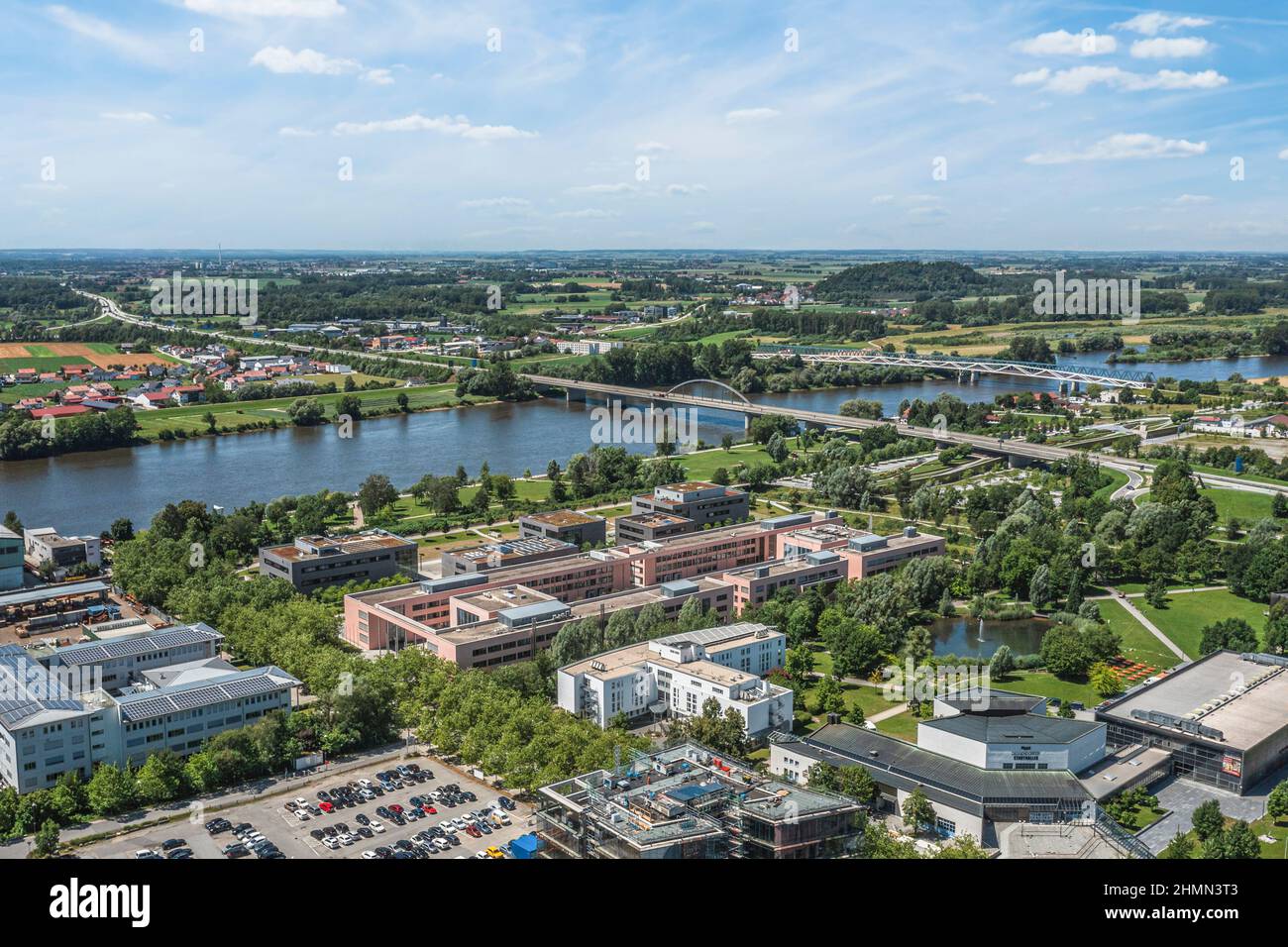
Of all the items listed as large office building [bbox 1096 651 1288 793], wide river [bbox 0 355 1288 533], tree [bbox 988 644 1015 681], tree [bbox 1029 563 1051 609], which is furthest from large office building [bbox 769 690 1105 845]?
wide river [bbox 0 355 1288 533]

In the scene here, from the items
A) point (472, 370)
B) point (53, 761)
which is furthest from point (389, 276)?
point (53, 761)

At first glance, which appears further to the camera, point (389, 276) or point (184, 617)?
point (389, 276)

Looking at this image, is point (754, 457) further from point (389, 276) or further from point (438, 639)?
point (389, 276)

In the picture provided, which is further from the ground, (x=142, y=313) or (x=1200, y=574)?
(x=142, y=313)

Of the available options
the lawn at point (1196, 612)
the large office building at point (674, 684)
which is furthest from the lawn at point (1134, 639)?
the large office building at point (674, 684)

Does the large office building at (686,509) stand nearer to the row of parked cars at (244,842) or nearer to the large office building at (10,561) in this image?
the large office building at (10,561)

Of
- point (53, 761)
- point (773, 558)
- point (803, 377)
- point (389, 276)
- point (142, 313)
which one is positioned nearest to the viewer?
point (53, 761)

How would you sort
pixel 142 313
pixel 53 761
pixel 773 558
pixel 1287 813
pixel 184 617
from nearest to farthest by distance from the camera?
pixel 1287 813, pixel 53 761, pixel 184 617, pixel 773 558, pixel 142 313

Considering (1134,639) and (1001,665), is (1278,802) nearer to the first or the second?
(1001,665)
